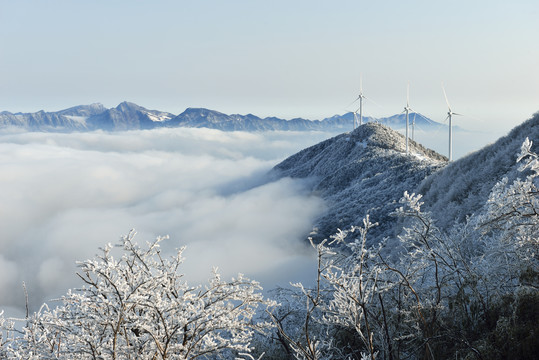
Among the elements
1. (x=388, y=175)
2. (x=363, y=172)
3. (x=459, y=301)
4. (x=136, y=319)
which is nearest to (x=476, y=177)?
(x=459, y=301)

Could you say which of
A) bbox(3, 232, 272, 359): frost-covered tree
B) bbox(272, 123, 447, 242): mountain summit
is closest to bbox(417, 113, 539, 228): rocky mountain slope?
bbox(272, 123, 447, 242): mountain summit

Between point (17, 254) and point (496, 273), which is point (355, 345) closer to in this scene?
point (496, 273)

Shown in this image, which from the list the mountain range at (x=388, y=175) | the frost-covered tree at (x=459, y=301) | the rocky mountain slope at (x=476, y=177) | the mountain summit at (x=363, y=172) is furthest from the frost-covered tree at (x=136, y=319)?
the mountain summit at (x=363, y=172)

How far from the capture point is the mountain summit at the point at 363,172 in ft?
142

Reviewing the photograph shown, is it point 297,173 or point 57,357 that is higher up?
point 57,357

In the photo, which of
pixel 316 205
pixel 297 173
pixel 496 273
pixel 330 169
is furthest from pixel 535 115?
pixel 297 173

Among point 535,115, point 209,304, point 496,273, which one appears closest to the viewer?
point 209,304

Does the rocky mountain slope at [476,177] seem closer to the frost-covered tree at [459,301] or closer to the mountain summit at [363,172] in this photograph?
the mountain summit at [363,172]

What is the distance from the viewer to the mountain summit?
43.2m

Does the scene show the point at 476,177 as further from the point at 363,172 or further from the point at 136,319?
the point at 363,172

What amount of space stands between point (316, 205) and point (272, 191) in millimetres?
33078

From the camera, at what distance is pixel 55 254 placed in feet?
545

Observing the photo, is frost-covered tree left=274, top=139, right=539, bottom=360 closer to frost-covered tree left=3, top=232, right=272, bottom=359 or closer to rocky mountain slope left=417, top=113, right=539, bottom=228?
frost-covered tree left=3, top=232, right=272, bottom=359

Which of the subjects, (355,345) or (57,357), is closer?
(57,357)
